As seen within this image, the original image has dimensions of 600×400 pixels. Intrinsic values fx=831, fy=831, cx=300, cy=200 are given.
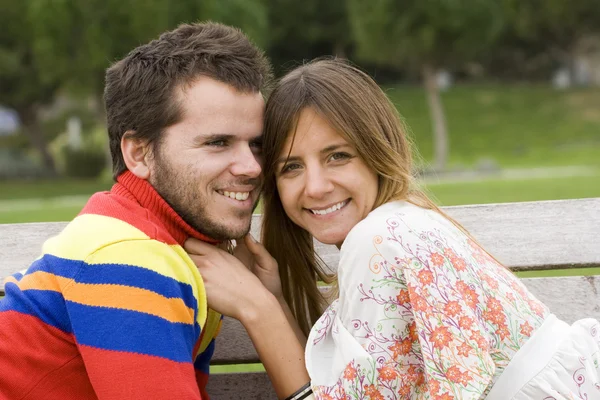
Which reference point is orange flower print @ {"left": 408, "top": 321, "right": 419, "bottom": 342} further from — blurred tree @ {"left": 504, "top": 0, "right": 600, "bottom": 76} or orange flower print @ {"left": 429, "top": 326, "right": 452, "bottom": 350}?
blurred tree @ {"left": 504, "top": 0, "right": 600, "bottom": 76}

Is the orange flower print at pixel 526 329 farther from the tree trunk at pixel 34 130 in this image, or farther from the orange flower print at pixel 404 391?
the tree trunk at pixel 34 130

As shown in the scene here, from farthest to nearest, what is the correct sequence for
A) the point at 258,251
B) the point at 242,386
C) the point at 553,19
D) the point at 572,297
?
the point at 553,19 < the point at 242,386 < the point at 572,297 < the point at 258,251

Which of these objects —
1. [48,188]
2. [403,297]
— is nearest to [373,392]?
[403,297]

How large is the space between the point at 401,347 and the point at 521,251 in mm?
875

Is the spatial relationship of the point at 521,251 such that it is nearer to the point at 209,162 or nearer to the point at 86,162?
the point at 209,162

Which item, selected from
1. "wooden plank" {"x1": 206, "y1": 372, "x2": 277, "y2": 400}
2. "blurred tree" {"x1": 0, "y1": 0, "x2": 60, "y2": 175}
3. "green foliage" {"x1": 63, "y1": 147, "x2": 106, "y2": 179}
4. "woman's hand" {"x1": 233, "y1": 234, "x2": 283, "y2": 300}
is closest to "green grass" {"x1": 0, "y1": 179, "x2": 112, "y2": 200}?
"green foliage" {"x1": 63, "y1": 147, "x2": 106, "y2": 179}

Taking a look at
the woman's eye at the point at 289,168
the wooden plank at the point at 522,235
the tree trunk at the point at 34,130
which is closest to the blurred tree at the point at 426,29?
the tree trunk at the point at 34,130

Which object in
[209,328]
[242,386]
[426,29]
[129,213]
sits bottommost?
[426,29]

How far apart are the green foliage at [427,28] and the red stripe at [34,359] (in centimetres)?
2483

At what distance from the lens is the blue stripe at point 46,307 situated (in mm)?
2189

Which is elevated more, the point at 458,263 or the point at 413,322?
the point at 458,263

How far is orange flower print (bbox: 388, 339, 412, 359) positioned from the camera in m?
2.26

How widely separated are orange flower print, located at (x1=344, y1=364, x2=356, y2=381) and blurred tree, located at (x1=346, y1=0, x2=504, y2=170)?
23.8 metres

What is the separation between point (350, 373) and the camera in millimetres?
2227
